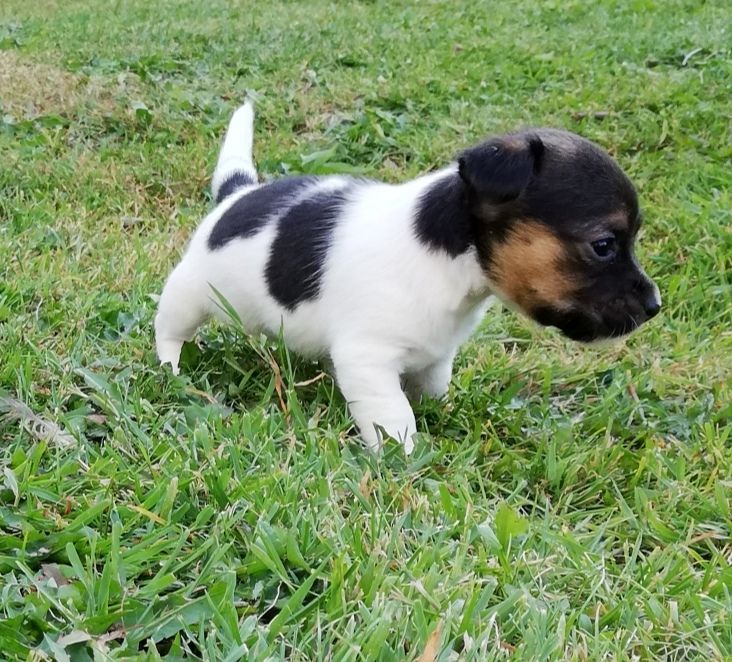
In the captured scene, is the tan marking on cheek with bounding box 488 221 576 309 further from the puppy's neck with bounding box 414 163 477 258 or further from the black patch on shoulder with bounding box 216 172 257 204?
the black patch on shoulder with bounding box 216 172 257 204

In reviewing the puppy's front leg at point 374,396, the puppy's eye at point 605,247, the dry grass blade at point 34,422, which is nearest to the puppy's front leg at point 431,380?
the puppy's front leg at point 374,396

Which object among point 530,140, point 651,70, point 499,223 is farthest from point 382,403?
point 651,70

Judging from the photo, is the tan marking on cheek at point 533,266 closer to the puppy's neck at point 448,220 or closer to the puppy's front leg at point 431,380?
the puppy's neck at point 448,220

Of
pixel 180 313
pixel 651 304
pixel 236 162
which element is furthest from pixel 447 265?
pixel 236 162

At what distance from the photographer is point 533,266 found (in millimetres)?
3008

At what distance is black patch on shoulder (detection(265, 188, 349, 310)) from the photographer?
3355 millimetres

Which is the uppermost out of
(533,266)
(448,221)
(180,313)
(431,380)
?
(448,221)

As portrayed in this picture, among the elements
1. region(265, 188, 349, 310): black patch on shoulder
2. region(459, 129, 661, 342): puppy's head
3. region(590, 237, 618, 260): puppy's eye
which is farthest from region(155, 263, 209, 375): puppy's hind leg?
region(590, 237, 618, 260): puppy's eye

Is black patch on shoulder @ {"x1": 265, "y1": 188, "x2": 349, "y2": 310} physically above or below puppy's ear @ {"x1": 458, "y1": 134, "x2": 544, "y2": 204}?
below

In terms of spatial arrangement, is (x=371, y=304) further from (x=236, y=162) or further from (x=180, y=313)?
(x=236, y=162)

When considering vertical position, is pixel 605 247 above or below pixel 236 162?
above

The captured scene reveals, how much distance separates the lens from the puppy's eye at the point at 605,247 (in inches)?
117

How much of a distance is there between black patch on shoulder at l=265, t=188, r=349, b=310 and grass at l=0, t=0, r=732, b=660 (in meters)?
0.27

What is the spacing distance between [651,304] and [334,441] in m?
1.24
